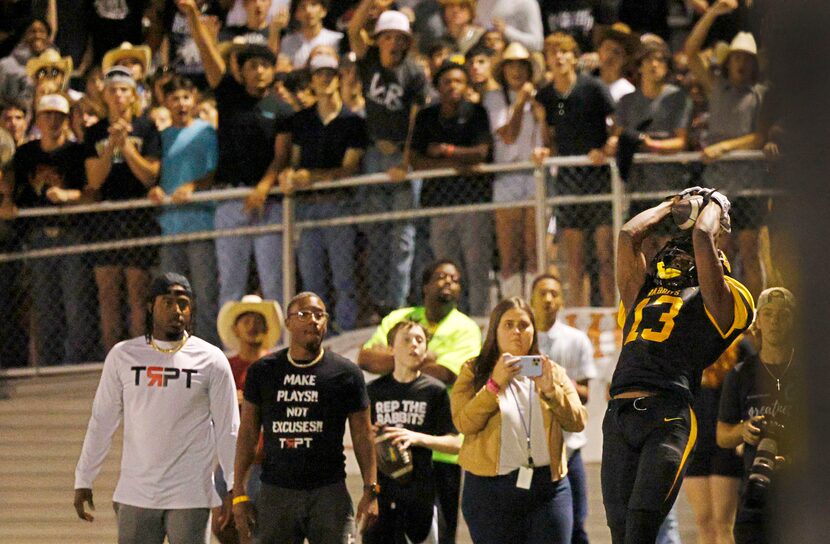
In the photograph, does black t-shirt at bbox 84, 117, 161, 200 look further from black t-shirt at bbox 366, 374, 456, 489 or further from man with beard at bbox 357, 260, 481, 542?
black t-shirt at bbox 366, 374, 456, 489

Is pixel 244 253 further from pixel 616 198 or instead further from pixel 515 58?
pixel 616 198

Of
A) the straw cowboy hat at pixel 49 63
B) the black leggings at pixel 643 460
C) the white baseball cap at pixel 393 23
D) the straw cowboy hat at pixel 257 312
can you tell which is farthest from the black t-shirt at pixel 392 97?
the black leggings at pixel 643 460

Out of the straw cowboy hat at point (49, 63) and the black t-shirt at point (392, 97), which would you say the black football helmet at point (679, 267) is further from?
the straw cowboy hat at point (49, 63)

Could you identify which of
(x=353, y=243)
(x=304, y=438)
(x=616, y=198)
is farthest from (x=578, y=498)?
(x=353, y=243)

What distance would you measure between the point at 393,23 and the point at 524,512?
4638 mm

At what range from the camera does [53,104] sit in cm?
1041

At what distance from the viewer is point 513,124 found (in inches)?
372

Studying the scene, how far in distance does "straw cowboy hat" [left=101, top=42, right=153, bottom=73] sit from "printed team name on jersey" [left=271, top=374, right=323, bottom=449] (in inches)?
232

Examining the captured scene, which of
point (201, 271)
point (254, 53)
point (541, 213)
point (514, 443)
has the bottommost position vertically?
point (514, 443)

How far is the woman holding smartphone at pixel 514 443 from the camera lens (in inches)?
252

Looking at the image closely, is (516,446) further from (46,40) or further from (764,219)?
(46,40)

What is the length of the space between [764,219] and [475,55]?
2.54 meters

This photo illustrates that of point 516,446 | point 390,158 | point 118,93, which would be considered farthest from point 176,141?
point 516,446

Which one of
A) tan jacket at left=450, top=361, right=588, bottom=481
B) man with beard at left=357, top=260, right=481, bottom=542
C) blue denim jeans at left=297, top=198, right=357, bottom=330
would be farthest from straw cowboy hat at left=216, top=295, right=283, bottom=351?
tan jacket at left=450, top=361, right=588, bottom=481
